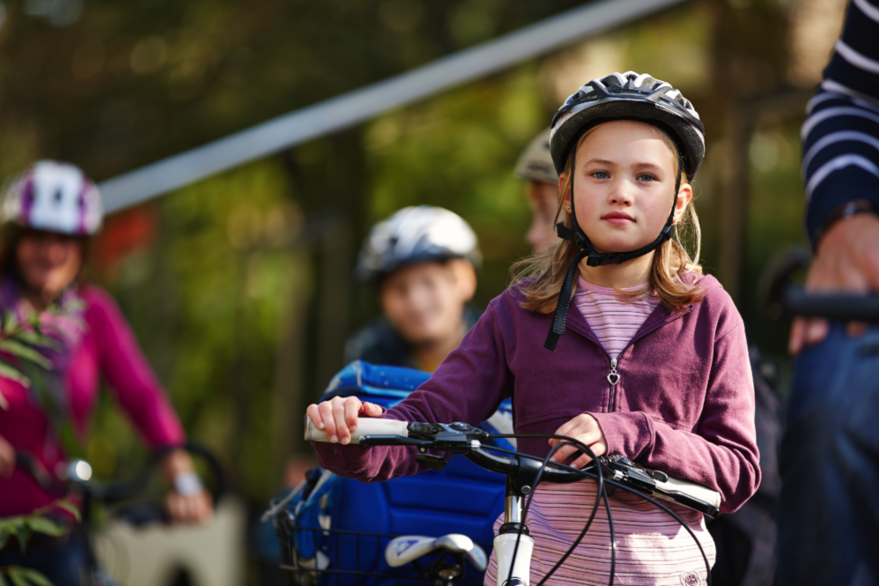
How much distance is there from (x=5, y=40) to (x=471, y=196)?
808 cm

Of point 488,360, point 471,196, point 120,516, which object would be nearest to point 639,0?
point 471,196

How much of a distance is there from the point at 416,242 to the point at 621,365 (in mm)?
3131

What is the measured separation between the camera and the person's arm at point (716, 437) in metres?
1.92

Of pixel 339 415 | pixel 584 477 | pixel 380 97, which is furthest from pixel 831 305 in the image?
pixel 380 97

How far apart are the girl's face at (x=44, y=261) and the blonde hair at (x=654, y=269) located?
3.07 metres

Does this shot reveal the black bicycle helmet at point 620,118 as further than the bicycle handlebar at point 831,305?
Yes

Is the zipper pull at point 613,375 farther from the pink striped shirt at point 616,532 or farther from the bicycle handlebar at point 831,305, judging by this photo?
the bicycle handlebar at point 831,305

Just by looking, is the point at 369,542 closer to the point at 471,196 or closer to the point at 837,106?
the point at 837,106

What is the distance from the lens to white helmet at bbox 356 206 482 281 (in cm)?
505

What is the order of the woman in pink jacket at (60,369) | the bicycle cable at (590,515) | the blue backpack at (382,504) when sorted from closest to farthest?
the bicycle cable at (590,515), the blue backpack at (382,504), the woman in pink jacket at (60,369)

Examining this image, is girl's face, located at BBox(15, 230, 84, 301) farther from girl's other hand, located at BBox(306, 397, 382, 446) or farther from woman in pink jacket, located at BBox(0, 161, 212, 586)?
girl's other hand, located at BBox(306, 397, 382, 446)

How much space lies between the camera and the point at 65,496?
4234 mm

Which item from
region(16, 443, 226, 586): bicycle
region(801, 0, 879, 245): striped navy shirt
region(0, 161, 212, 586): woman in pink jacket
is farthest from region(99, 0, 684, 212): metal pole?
region(16, 443, 226, 586): bicycle

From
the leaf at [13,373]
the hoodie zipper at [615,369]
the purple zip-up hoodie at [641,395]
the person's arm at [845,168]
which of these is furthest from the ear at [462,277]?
the hoodie zipper at [615,369]
